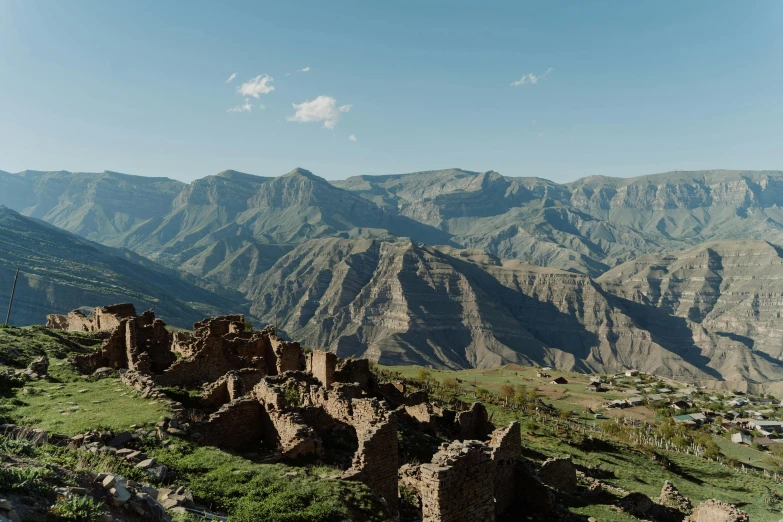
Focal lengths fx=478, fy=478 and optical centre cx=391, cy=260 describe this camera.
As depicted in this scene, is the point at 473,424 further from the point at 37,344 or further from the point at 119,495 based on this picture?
the point at 37,344

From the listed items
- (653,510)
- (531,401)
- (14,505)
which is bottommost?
(531,401)

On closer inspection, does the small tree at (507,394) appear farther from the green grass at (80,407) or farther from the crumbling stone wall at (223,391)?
the green grass at (80,407)

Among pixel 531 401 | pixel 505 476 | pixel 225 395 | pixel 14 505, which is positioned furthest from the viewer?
pixel 531 401

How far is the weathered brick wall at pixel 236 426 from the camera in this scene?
55.1ft

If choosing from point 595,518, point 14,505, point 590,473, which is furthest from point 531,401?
point 14,505

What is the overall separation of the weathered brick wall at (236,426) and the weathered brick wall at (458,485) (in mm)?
8428

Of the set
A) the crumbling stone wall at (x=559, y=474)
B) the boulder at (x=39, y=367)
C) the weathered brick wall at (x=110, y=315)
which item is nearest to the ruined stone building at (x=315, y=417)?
the boulder at (x=39, y=367)

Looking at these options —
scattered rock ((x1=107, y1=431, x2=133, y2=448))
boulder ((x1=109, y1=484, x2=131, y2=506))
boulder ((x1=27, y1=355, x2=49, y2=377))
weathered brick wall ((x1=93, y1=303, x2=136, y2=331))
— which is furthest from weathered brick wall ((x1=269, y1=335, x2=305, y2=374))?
boulder ((x1=109, y1=484, x2=131, y2=506))

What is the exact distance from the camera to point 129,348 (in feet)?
89.6

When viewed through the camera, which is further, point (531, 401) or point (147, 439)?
point (531, 401)

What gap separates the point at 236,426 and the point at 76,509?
35.2ft

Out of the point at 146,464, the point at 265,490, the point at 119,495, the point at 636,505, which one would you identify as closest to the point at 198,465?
the point at 146,464

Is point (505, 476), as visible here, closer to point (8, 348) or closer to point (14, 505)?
point (14, 505)

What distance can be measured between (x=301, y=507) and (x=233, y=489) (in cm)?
194
